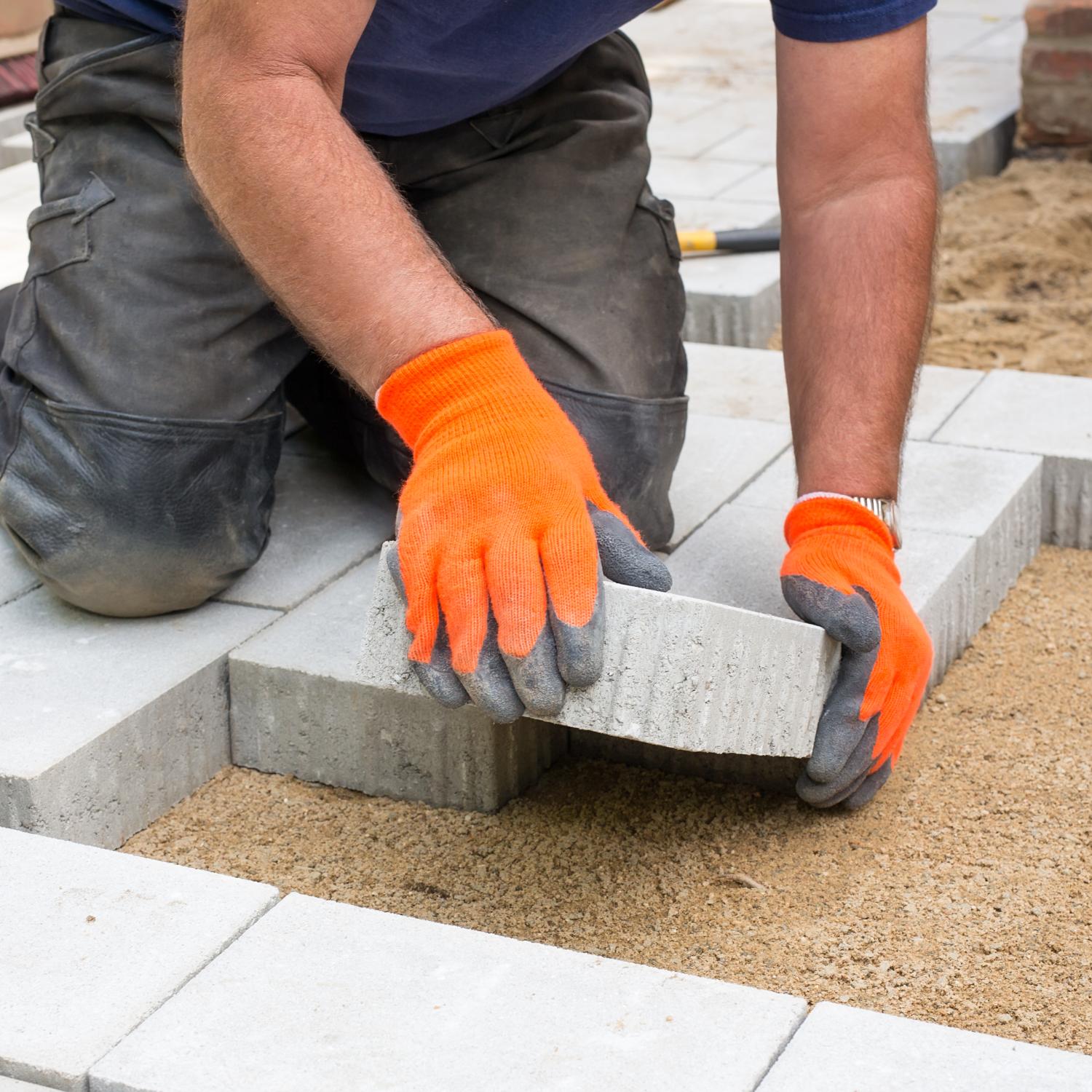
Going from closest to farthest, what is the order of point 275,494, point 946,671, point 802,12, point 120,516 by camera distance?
1. point 802,12
2. point 120,516
3. point 946,671
4. point 275,494

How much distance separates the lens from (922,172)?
7.94 ft

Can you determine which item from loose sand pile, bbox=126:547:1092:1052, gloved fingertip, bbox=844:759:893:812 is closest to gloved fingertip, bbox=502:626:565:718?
loose sand pile, bbox=126:547:1092:1052

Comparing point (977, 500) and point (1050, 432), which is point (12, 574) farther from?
point (1050, 432)

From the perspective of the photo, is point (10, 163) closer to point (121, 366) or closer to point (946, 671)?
point (121, 366)

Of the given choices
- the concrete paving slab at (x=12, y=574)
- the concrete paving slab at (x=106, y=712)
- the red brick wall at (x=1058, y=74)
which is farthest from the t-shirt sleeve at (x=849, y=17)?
the red brick wall at (x=1058, y=74)

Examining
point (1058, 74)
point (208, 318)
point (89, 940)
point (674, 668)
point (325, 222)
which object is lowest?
point (1058, 74)

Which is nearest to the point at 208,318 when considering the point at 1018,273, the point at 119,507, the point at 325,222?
the point at 119,507

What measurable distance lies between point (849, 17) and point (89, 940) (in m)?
1.69

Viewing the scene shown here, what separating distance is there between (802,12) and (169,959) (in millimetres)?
1642

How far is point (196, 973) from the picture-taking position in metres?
1.65

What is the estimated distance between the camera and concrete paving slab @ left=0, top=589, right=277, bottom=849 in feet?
6.95

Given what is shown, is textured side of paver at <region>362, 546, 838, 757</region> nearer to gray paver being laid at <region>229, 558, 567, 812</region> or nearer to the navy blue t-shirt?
gray paver being laid at <region>229, 558, 567, 812</region>

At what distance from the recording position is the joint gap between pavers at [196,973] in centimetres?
151

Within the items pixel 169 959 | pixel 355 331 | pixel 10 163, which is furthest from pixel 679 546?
pixel 10 163
